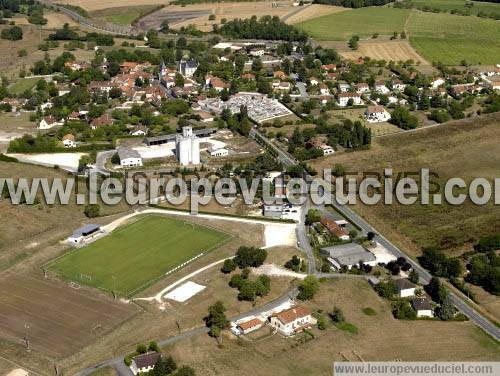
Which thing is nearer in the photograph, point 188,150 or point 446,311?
point 446,311

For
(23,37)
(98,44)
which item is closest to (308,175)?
(98,44)

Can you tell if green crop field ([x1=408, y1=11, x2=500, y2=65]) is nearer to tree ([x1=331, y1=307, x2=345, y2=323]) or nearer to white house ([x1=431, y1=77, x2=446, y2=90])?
white house ([x1=431, y1=77, x2=446, y2=90])

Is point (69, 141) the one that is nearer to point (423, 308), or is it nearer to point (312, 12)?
point (423, 308)

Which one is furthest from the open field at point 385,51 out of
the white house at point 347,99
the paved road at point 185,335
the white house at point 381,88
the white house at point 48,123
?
the paved road at point 185,335

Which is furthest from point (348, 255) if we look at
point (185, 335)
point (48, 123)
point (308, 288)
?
point (48, 123)

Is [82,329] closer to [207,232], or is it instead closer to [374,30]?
[207,232]

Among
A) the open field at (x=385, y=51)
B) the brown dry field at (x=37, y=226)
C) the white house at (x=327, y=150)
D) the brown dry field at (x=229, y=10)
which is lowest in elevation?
the brown dry field at (x=37, y=226)

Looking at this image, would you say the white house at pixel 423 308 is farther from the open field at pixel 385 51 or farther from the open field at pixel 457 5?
the open field at pixel 457 5
